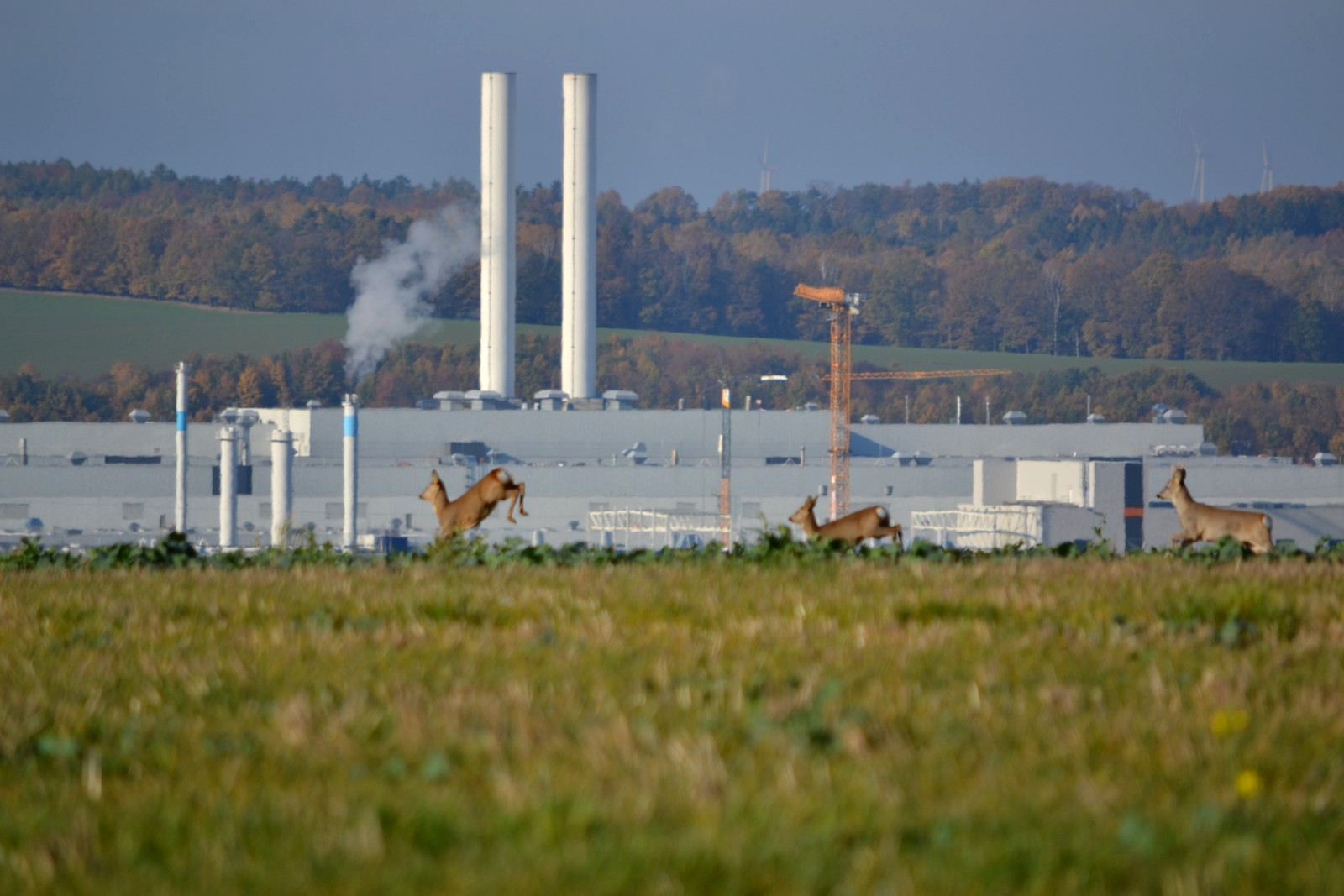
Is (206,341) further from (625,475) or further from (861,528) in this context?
(861,528)

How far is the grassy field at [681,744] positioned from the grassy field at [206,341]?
543 ft

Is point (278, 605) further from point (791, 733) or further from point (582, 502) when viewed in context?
point (582, 502)

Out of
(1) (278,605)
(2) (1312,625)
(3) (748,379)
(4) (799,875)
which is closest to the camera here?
(4) (799,875)

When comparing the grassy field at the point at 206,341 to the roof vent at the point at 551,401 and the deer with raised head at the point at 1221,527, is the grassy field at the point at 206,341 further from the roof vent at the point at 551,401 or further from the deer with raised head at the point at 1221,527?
the deer with raised head at the point at 1221,527

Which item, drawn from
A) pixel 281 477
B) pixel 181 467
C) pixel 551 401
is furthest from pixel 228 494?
pixel 551 401

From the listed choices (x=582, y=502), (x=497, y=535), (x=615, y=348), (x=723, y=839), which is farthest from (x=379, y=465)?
(x=723, y=839)

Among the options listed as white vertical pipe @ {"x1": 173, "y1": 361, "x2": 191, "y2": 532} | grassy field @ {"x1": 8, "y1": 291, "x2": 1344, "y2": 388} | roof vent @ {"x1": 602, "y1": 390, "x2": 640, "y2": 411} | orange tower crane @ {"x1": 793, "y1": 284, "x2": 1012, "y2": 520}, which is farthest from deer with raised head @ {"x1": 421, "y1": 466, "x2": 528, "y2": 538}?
grassy field @ {"x1": 8, "y1": 291, "x2": 1344, "y2": 388}

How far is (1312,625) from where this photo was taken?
34.6ft

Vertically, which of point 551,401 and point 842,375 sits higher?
point 842,375

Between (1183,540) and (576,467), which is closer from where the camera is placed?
(1183,540)

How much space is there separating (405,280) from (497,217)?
67.2 metres

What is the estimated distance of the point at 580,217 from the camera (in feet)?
396

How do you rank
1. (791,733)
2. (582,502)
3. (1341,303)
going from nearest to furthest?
(791,733), (582,502), (1341,303)

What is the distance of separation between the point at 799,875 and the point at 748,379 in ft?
578
